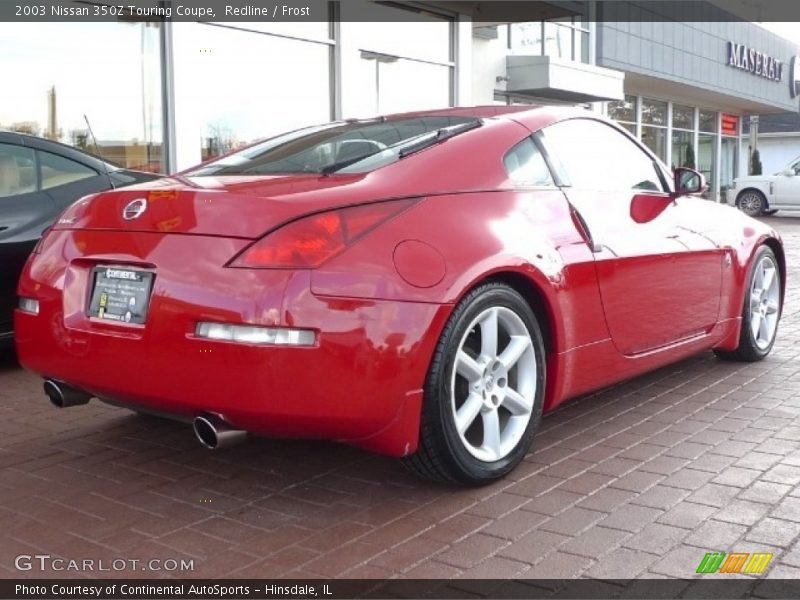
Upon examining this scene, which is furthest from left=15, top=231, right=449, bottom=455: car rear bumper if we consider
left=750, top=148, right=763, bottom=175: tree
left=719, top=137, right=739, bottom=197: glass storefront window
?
left=750, top=148, right=763, bottom=175: tree

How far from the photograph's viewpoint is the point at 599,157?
14.8 ft

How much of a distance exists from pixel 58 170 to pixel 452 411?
378 centimetres

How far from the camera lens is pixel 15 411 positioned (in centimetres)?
474

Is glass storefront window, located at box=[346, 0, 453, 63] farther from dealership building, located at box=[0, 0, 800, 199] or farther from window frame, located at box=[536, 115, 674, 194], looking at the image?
window frame, located at box=[536, 115, 674, 194]

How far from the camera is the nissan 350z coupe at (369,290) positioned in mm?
3008

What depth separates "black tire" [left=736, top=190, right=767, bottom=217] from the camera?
24.3 m

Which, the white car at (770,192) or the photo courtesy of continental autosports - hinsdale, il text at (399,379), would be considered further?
the white car at (770,192)

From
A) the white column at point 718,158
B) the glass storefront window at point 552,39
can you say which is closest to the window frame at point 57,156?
the glass storefront window at point 552,39

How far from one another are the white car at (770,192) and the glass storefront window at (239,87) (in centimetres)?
1515

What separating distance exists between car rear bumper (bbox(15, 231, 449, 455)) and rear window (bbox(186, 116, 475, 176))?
701 mm

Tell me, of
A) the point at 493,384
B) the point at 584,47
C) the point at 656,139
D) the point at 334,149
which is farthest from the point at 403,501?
the point at 656,139

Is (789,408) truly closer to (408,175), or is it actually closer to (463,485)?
(463,485)

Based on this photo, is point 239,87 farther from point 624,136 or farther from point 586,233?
point 586,233

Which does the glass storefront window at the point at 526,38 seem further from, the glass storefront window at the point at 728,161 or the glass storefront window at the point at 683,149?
the glass storefront window at the point at 728,161
